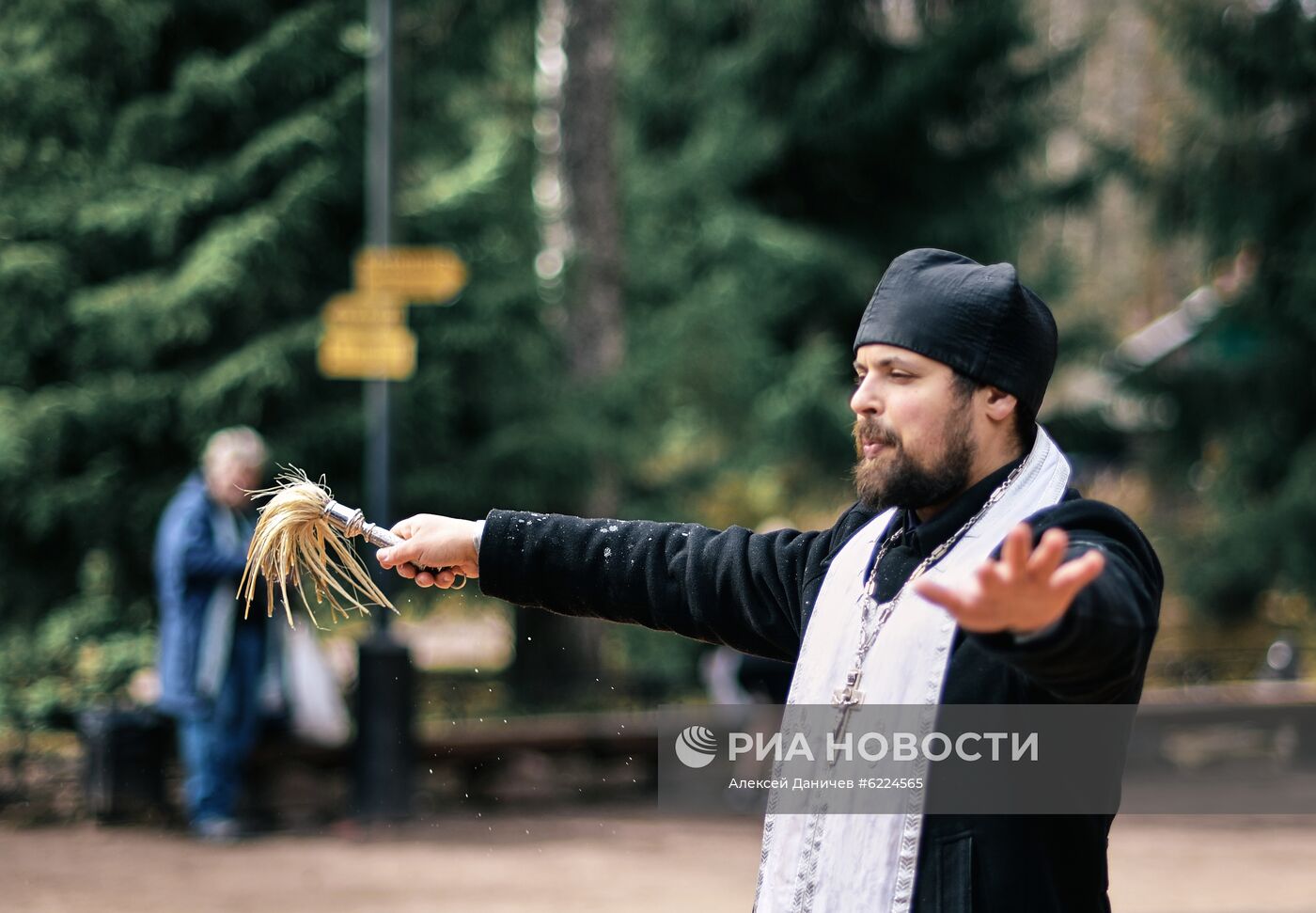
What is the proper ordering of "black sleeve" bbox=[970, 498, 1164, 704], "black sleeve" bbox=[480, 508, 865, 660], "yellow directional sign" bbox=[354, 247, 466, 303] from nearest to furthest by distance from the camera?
"black sleeve" bbox=[970, 498, 1164, 704]
"black sleeve" bbox=[480, 508, 865, 660]
"yellow directional sign" bbox=[354, 247, 466, 303]

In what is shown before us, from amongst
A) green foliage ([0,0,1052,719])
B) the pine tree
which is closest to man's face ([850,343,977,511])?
green foliage ([0,0,1052,719])

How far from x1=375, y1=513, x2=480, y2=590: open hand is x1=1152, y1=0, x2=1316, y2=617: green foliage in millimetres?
12737

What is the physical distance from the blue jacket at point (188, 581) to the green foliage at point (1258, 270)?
9740mm

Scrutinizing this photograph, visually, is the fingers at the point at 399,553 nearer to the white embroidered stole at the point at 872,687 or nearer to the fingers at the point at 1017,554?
the white embroidered stole at the point at 872,687

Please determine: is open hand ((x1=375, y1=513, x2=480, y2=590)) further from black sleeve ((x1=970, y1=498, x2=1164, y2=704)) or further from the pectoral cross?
black sleeve ((x1=970, y1=498, x2=1164, y2=704))

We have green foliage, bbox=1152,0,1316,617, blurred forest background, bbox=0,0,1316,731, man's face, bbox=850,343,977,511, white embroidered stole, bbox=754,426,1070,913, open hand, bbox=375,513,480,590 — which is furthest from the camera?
green foliage, bbox=1152,0,1316,617

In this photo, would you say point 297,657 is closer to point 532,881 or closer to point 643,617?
point 532,881

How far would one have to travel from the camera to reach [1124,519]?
101 inches

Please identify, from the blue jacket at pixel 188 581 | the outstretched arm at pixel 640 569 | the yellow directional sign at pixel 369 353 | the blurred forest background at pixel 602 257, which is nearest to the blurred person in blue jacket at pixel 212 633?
the blue jacket at pixel 188 581

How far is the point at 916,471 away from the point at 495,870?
22.7 feet

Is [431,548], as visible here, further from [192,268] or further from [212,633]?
[192,268]

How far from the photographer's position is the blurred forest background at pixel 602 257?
11.1 metres

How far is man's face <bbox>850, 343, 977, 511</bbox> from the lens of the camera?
267cm

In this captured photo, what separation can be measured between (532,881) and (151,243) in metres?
5.38
